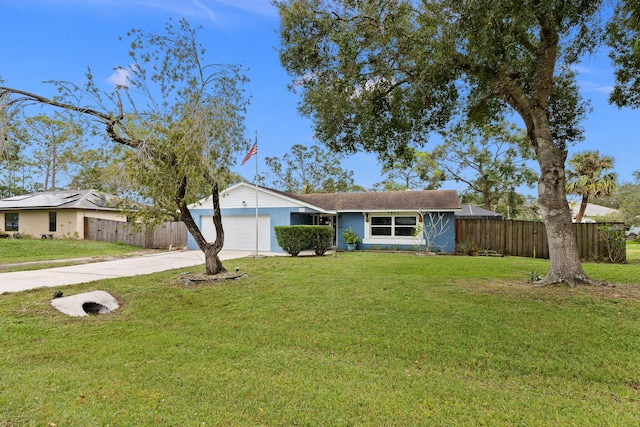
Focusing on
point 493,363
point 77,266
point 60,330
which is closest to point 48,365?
point 60,330

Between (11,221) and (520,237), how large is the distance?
31034 mm

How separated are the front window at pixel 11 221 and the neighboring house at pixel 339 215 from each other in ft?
45.2

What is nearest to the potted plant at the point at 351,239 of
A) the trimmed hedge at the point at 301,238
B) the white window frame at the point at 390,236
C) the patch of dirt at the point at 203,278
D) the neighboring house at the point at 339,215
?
the neighboring house at the point at 339,215

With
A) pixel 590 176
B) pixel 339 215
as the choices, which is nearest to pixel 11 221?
pixel 339 215

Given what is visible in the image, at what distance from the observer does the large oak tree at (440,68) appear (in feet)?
20.0

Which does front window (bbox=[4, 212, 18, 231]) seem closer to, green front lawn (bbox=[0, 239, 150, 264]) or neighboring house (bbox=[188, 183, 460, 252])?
green front lawn (bbox=[0, 239, 150, 264])

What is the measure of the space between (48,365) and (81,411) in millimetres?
1398

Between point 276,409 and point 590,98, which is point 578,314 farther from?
point 590,98

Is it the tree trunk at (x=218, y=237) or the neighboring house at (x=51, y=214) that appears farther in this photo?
the neighboring house at (x=51, y=214)

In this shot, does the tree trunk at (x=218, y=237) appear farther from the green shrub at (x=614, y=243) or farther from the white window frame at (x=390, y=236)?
the green shrub at (x=614, y=243)

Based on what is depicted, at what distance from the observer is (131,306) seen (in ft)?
20.0

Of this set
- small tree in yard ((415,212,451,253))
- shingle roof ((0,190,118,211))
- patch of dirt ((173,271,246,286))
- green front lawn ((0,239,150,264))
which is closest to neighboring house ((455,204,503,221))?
small tree in yard ((415,212,451,253))

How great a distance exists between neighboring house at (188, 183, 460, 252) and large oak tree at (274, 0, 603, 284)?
315 inches

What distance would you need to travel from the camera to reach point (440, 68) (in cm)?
675
